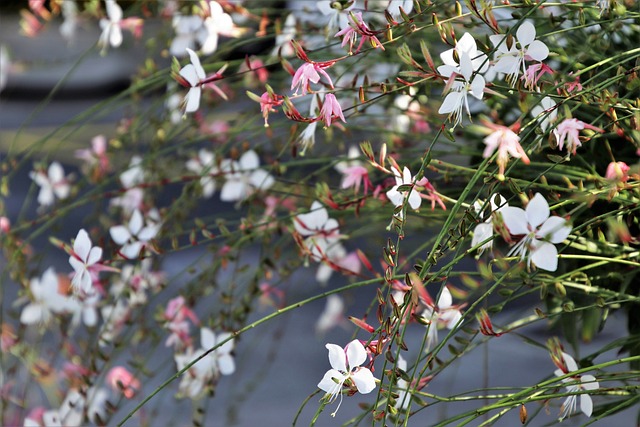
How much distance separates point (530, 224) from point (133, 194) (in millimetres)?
569

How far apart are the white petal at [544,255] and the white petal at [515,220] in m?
0.01

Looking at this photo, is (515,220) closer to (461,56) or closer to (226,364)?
(461,56)

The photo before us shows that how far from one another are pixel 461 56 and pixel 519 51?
0.05 m

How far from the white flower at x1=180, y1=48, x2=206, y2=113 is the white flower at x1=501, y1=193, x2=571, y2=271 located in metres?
0.24

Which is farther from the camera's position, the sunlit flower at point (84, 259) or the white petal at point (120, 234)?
the white petal at point (120, 234)

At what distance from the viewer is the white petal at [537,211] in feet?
1.38

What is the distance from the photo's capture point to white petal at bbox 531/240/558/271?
1.40ft

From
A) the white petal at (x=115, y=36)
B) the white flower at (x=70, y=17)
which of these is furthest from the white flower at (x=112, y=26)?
the white flower at (x=70, y=17)

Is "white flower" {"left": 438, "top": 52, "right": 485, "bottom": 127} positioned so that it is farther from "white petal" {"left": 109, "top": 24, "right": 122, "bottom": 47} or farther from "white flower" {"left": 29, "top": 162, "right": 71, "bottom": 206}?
"white flower" {"left": 29, "top": 162, "right": 71, "bottom": 206}

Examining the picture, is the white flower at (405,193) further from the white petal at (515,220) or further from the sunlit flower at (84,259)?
the sunlit flower at (84,259)


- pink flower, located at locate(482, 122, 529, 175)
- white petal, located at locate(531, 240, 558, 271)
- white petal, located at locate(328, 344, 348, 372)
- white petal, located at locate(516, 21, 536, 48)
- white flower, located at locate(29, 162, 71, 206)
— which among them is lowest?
Answer: white flower, located at locate(29, 162, 71, 206)

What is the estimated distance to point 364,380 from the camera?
464mm

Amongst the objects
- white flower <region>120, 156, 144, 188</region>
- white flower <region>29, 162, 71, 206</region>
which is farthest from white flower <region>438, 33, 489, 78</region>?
white flower <region>29, 162, 71, 206</region>

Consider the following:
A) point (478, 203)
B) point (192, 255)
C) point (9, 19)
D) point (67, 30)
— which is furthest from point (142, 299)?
point (9, 19)
